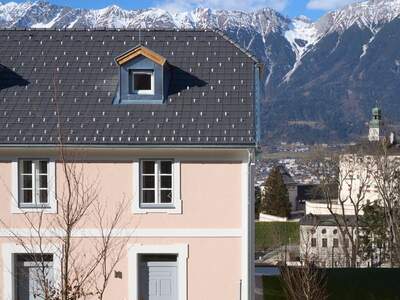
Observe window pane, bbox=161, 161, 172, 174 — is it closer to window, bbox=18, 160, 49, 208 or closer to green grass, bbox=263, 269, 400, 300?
window, bbox=18, 160, 49, 208

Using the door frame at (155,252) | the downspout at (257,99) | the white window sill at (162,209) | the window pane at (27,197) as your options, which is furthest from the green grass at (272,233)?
the window pane at (27,197)

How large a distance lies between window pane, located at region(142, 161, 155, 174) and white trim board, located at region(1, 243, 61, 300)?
9.24 ft

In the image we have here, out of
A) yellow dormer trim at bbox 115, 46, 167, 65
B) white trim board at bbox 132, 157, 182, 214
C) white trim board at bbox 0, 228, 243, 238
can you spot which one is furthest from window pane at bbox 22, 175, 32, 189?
yellow dormer trim at bbox 115, 46, 167, 65

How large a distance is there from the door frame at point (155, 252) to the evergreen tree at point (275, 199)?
6354cm

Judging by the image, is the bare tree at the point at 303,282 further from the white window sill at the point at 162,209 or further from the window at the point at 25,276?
the window at the point at 25,276

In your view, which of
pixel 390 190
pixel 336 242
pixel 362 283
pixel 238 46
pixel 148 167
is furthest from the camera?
pixel 336 242

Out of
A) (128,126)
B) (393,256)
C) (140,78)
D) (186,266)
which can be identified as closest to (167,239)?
(186,266)

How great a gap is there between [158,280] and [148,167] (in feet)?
9.40

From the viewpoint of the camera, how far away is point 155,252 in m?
17.2

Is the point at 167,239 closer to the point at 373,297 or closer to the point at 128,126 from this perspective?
the point at 128,126

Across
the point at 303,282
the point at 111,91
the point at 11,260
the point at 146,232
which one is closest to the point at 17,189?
the point at 11,260

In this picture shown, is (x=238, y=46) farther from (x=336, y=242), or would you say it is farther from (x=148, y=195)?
(x=336, y=242)

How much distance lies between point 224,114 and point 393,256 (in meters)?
23.6

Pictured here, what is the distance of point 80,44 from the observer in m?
19.5
